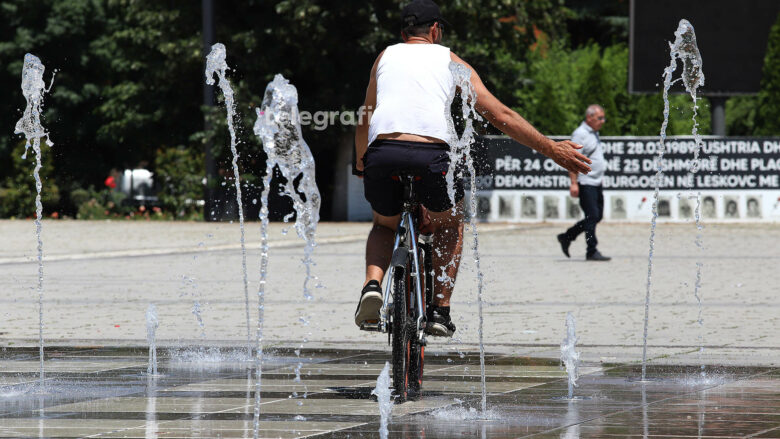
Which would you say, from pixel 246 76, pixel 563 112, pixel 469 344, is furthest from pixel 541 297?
pixel 563 112

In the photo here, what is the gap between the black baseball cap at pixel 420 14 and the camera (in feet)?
22.1

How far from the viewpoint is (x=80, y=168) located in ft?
129

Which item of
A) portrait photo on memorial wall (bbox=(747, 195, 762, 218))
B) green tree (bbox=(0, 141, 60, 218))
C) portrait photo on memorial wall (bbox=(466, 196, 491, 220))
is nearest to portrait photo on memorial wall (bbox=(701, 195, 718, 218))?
portrait photo on memorial wall (bbox=(747, 195, 762, 218))

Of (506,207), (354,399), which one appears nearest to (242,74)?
(506,207)

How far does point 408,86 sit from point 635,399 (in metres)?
1.70

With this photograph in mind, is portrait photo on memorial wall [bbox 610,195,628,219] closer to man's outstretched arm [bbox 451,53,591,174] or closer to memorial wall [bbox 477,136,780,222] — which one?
memorial wall [bbox 477,136,780,222]

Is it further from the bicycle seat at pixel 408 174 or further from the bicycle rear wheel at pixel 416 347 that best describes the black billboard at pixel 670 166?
the bicycle seat at pixel 408 174

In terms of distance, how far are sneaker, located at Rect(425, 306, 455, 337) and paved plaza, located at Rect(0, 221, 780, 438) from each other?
0.92 ft

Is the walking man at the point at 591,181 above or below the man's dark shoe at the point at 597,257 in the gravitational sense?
above

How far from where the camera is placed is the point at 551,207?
29.4 m

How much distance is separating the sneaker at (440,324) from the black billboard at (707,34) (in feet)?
79.0

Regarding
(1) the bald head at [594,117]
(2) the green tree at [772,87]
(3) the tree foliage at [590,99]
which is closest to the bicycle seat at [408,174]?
(1) the bald head at [594,117]

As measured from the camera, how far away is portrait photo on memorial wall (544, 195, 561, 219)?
29.4m

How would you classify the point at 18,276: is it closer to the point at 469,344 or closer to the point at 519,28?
the point at 469,344
